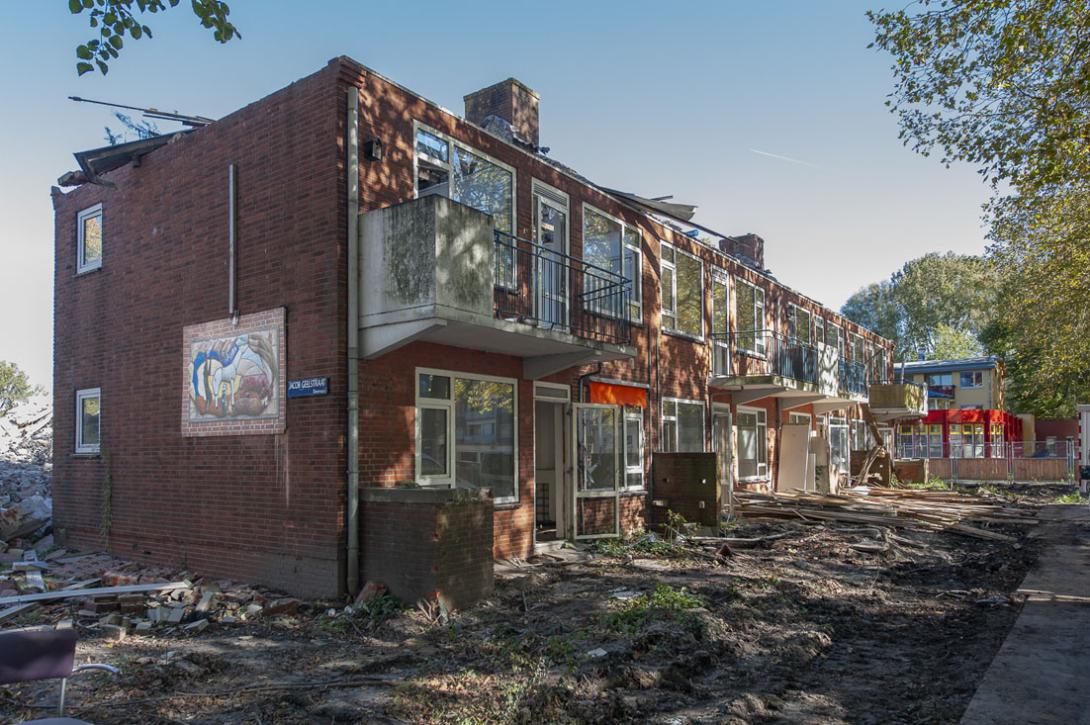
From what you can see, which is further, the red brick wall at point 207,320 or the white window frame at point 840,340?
the white window frame at point 840,340

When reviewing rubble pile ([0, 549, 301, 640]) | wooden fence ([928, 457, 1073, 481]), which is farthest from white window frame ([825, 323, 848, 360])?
rubble pile ([0, 549, 301, 640])

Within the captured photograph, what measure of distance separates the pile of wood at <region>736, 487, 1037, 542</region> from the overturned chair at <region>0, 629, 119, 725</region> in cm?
1461

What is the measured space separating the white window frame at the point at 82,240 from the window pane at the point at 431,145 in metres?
6.00

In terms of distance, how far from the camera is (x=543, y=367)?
12039 mm

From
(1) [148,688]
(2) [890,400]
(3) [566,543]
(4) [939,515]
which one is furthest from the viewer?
(2) [890,400]

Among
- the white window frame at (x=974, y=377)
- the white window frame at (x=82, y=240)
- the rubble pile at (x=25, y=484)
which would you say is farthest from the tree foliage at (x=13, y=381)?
the white window frame at (x=974, y=377)

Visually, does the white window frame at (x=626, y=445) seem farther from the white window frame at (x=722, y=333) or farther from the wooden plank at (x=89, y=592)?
the wooden plank at (x=89, y=592)

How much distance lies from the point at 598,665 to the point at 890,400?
26.4 meters

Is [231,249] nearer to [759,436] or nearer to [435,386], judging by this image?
[435,386]

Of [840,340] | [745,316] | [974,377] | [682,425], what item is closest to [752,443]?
[745,316]

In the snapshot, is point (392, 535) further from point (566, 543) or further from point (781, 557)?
point (781, 557)

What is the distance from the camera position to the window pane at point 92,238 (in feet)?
42.8

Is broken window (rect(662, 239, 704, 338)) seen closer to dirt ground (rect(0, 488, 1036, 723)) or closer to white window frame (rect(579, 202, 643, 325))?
white window frame (rect(579, 202, 643, 325))

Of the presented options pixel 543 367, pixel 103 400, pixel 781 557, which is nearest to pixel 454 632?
pixel 543 367
